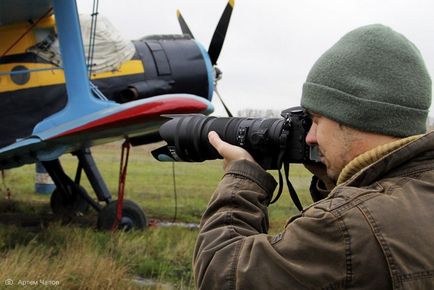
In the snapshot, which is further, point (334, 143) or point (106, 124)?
point (106, 124)

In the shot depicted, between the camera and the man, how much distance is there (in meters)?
0.17

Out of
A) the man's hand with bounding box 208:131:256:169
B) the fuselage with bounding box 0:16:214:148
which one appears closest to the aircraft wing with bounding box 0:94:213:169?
the fuselage with bounding box 0:16:214:148

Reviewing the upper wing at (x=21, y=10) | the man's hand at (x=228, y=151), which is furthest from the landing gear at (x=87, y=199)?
the man's hand at (x=228, y=151)

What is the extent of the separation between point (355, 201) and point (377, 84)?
0.26 metres

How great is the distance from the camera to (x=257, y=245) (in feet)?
4.10

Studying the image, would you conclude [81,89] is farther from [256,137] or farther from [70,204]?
[256,137]

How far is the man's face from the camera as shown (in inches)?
51.4

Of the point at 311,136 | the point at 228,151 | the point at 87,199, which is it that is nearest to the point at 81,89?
the point at 87,199

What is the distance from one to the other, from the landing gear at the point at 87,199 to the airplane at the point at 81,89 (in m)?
0.01

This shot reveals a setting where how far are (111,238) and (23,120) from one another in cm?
220

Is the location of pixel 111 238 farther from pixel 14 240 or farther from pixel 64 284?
pixel 64 284

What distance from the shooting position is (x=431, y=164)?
124 centimetres

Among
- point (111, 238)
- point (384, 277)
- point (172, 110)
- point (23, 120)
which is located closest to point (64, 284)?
point (111, 238)

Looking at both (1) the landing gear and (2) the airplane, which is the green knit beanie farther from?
(1) the landing gear
